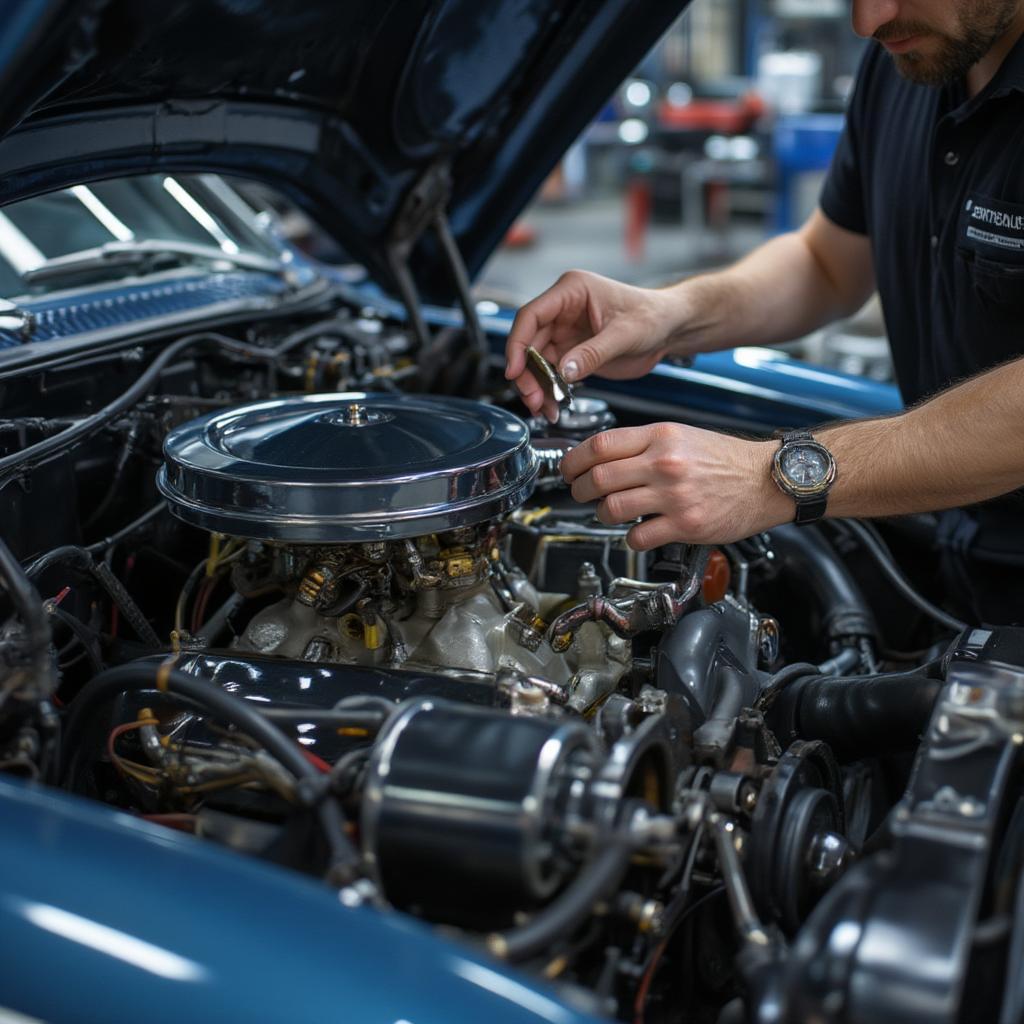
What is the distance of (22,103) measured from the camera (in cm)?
120

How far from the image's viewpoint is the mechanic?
1.33m

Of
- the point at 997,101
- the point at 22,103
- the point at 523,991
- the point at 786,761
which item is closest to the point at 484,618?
the point at 786,761

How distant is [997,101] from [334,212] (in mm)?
1115

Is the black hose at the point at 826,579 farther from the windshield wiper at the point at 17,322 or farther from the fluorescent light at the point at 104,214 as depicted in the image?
the fluorescent light at the point at 104,214

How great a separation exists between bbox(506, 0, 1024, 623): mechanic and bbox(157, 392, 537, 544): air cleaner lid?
5.1 inches

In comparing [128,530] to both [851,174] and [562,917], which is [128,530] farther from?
[851,174]

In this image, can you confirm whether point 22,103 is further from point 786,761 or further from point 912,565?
point 912,565

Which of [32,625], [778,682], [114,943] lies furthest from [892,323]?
[114,943]

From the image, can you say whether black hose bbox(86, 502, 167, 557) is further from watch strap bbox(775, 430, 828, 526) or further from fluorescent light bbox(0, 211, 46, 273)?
watch strap bbox(775, 430, 828, 526)

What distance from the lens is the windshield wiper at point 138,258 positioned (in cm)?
189

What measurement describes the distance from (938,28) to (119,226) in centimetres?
138

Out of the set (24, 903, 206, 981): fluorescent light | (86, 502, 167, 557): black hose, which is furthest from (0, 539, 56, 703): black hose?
(86, 502, 167, 557): black hose

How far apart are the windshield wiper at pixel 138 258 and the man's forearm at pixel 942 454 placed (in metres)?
1.22

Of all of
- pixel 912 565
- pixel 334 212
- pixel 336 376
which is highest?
pixel 334 212
